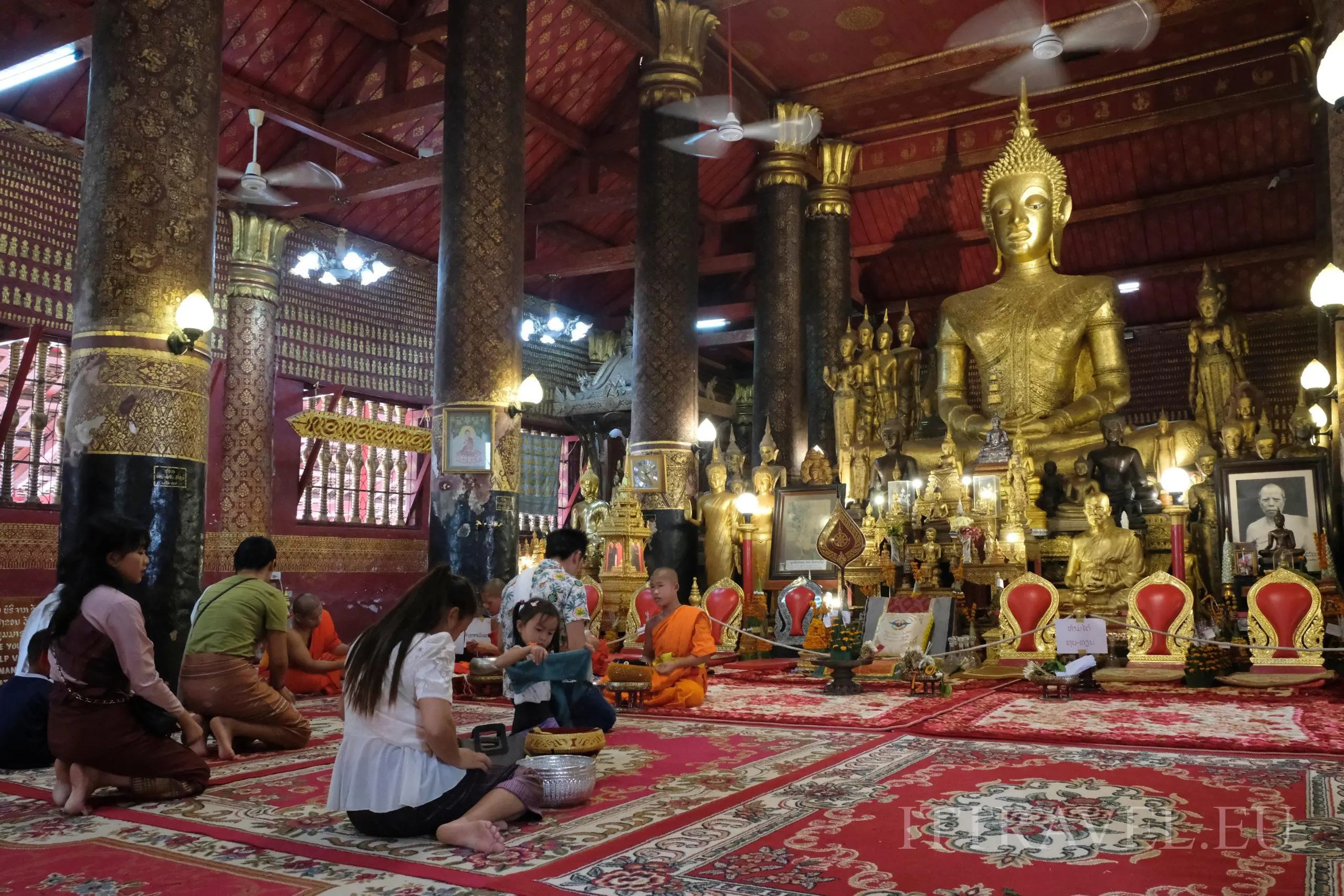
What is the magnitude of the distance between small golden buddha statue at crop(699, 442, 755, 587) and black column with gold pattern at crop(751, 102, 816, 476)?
6.24ft

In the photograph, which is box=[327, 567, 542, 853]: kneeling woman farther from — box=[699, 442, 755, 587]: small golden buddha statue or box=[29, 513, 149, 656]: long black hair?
box=[699, 442, 755, 587]: small golden buddha statue

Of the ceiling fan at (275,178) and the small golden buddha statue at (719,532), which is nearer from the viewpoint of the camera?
Answer: the ceiling fan at (275,178)

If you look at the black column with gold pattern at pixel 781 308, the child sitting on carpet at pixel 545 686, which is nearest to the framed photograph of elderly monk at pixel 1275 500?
the black column with gold pattern at pixel 781 308

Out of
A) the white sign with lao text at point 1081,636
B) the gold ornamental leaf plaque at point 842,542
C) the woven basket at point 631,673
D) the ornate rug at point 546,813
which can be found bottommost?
the ornate rug at point 546,813

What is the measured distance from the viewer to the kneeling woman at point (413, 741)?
112 inches

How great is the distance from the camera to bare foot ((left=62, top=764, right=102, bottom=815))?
10.9ft

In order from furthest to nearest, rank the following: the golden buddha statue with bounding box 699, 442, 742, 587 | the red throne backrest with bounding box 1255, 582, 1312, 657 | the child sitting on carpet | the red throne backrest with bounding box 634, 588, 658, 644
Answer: the golden buddha statue with bounding box 699, 442, 742, 587, the red throne backrest with bounding box 634, 588, 658, 644, the red throne backrest with bounding box 1255, 582, 1312, 657, the child sitting on carpet

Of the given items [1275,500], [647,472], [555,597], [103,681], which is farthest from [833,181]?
[103,681]

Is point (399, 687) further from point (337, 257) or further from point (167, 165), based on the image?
point (337, 257)

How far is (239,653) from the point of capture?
433 centimetres

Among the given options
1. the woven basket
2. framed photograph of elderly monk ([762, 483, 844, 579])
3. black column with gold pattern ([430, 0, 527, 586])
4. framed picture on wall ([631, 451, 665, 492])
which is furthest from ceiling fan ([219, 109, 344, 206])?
the woven basket

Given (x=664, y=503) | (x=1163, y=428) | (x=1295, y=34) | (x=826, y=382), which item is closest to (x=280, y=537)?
(x=664, y=503)

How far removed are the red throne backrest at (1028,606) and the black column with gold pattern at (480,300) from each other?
3603mm

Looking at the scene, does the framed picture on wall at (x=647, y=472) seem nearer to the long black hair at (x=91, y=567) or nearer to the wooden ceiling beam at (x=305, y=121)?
the wooden ceiling beam at (x=305, y=121)
